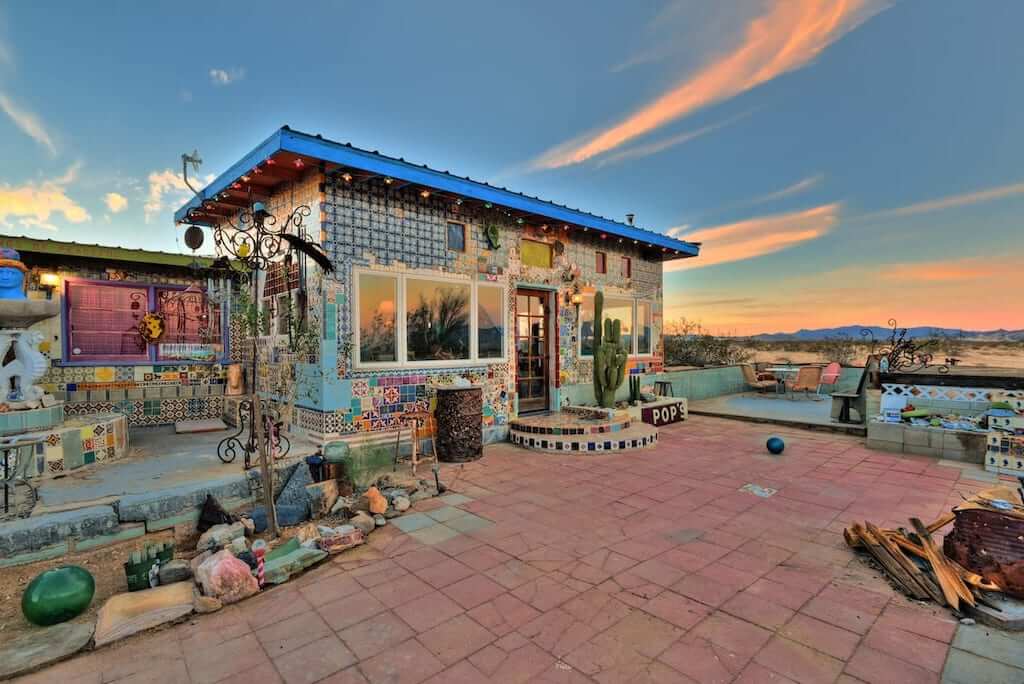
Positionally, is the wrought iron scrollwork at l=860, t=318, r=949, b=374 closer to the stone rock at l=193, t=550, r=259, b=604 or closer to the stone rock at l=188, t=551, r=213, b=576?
the stone rock at l=193, t=550, r=259, b=604

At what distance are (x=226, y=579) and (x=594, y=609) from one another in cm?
231

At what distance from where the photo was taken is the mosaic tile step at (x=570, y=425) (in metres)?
6.83

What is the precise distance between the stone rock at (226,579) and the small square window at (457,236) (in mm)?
4944

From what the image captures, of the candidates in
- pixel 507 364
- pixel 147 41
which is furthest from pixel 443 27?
pixel 507 364

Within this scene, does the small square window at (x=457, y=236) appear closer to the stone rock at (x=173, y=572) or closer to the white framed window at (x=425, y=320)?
the white framed window at (x=425, y=320)

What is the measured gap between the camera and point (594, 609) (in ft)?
8.34

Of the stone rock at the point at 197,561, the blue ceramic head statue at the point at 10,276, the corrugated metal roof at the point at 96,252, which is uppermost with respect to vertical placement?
the corrugated metal roof at the point at 96,252

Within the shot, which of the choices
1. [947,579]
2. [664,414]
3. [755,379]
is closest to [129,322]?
[664,414]

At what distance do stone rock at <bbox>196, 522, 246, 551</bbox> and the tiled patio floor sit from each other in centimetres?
84

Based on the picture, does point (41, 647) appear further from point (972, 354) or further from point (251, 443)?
point (972, 354)

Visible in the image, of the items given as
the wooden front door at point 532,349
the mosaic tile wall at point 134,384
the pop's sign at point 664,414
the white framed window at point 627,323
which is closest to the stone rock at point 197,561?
the mosaic tile wall at point 134,384

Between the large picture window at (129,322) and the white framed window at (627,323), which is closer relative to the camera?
the large picture window at (129,322)

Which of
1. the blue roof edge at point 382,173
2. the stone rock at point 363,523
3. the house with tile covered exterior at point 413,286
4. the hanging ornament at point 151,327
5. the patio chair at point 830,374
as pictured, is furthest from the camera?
the patio chair at point 830,374

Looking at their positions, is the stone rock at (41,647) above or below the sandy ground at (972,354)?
below
